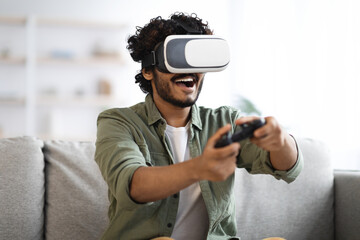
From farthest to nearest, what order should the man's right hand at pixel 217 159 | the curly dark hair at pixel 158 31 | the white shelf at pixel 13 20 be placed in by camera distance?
the white shelf at pixel 13 20 → the curly dark hair at pixel 158 31 → the man's right hand at pixel 217 159

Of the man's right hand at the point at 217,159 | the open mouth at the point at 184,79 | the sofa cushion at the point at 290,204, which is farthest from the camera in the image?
the sofa cushion at the point at 290,204

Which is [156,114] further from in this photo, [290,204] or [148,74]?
[290,204]

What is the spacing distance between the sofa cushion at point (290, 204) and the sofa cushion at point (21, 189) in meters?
0.72

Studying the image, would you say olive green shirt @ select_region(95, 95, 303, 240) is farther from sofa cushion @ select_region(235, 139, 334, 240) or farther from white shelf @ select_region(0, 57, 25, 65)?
white shelf @ select_region(0, 57, 25, 65)

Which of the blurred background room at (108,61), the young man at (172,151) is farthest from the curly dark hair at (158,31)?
the blurred background room at (108,61)

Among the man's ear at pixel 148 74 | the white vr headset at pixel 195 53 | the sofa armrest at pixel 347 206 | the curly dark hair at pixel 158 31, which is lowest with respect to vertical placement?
the sofa armrest at pixel 347 206

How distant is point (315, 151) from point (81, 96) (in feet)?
11.3

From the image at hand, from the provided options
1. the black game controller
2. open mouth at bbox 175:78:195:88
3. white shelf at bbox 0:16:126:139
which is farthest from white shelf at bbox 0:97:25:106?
the black game controller

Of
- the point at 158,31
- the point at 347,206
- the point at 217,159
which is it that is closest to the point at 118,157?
the point at 217,159

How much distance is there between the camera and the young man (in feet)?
4.38

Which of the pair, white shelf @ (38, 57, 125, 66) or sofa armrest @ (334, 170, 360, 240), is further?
white shelf @ (38, 57, 125, 66)

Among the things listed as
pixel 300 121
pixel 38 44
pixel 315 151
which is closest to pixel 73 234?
pixel 315 151

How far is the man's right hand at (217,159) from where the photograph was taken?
37.2 inches

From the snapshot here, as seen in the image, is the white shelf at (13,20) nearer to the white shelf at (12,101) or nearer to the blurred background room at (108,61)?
the blurred background room at (108,61)
